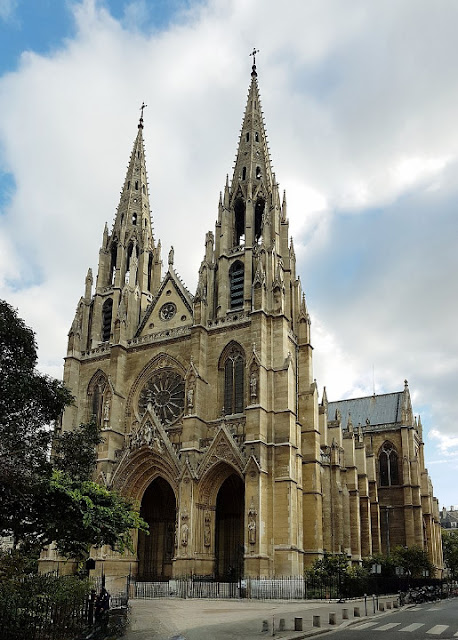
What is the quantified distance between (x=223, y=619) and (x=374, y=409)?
150ft

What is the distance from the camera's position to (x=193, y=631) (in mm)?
16000

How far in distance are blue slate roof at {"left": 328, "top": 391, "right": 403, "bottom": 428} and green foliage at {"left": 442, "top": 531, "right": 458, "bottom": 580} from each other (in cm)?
2282

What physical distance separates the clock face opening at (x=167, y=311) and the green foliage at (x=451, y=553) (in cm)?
4995

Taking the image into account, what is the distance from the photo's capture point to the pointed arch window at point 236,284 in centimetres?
4073

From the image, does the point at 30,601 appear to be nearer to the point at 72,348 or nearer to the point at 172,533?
the point at 172,533

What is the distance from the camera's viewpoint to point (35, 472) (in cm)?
1521

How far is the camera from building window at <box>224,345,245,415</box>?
3653 cm

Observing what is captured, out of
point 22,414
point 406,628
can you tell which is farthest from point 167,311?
point 406,628

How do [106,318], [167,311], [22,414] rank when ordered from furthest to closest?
[106,318], [167,311], [22,414]

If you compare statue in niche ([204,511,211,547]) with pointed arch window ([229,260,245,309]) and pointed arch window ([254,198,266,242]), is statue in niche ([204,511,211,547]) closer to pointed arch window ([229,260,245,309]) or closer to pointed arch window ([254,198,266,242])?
pointed arch window ([229,260,245,309])

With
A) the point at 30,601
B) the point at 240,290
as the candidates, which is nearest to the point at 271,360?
the point at 240,290

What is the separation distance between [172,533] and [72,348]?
580 inches

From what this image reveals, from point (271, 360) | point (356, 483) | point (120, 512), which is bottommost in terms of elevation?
point (120, 512)

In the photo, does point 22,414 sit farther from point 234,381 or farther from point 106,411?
point 106,411
